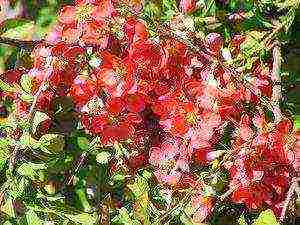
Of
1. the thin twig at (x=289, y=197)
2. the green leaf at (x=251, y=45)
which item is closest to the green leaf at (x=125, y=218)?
the thin twig at (x=289, y=197)

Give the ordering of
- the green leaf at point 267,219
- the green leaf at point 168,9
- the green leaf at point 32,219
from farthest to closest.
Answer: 1. the green leaf at point 168,9
2. the green leaf at point 32,219
3. the green leaf at point 267,219

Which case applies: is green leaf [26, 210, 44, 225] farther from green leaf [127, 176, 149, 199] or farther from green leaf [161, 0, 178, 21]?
green leaf [161, 0, 178, 21]

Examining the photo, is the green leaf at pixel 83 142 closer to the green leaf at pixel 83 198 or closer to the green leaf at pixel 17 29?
the green leaf at pixel 83 198

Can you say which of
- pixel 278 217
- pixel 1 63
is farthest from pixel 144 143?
pixel 1 63

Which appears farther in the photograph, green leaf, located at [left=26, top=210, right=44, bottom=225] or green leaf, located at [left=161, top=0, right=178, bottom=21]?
green leaf, located at [left=161, top=0, right=178, bottom=21]

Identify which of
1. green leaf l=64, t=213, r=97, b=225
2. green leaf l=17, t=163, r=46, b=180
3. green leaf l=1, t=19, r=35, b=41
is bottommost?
green leaf l=64, t=213, r=97, b=225

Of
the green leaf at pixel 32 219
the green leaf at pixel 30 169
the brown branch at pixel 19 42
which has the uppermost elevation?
the brown branch at pixel 19 42

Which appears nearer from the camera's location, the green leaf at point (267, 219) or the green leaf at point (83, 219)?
the green leaf at point (267, 219)

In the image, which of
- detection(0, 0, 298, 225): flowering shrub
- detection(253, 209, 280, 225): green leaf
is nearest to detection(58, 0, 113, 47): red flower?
detection(0, 0, 298, 225): flowering shrub
